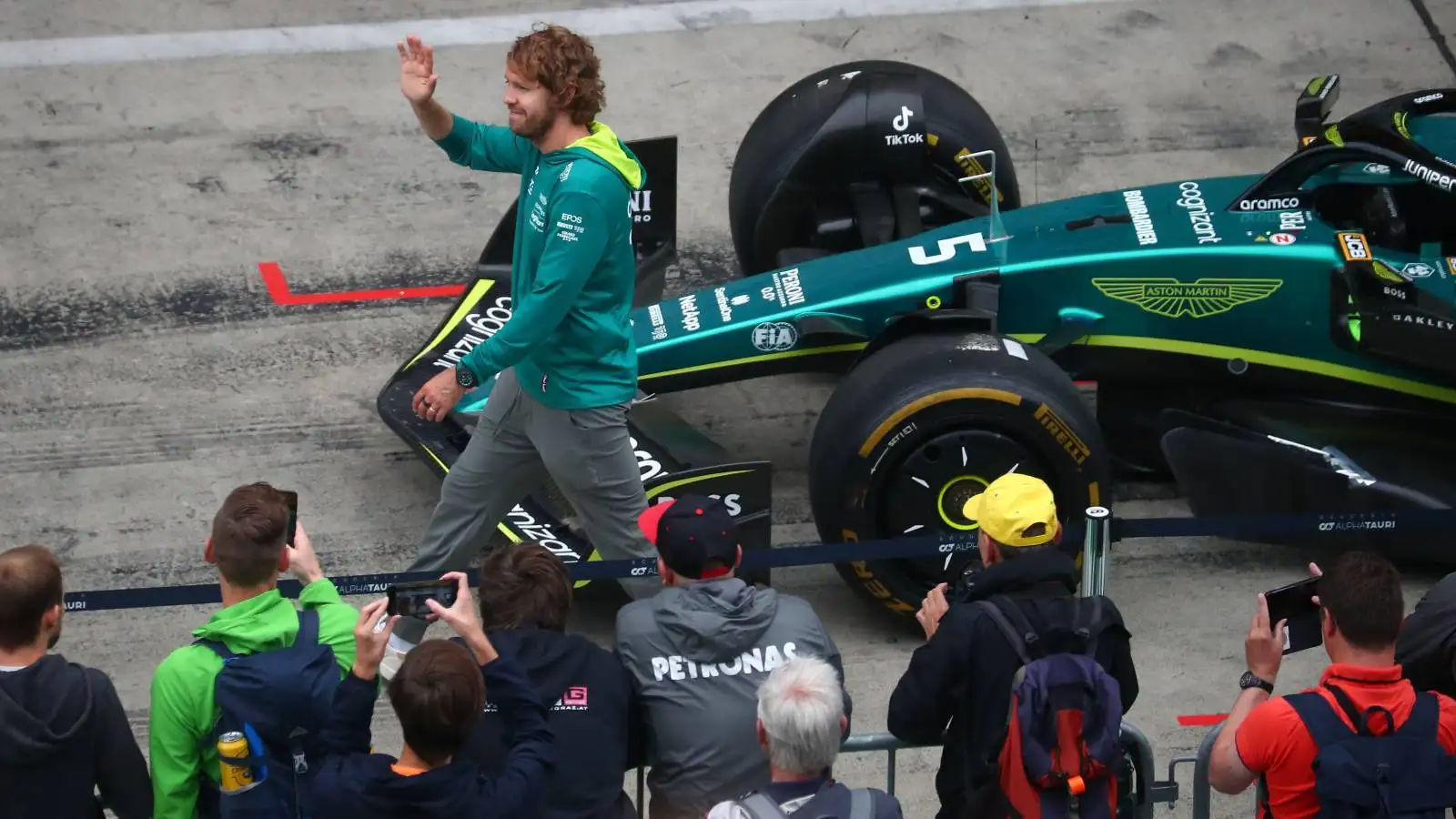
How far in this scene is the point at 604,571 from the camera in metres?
5.29

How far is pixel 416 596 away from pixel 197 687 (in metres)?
0.48

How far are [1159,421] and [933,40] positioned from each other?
455 centimetres

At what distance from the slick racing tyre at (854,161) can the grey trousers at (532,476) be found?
7.22 ft

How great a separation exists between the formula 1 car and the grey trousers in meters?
0.58

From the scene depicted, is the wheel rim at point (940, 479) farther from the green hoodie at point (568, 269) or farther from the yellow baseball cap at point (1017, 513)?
the yellow baseball cap at point (1017, 513)

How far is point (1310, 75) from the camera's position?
10.4 m

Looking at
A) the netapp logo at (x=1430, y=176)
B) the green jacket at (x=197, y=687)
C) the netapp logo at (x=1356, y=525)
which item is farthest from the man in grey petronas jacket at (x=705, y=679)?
the netapp logo at (x=1430, y=176)

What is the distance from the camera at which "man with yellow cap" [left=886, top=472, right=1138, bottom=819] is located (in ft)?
13.3

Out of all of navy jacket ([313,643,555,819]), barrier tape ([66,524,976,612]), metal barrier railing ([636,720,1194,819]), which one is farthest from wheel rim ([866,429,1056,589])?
navy jacket ([313,643,555,819])

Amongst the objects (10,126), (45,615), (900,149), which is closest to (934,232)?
(900,149)

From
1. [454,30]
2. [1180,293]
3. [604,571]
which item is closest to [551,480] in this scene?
[604,571]

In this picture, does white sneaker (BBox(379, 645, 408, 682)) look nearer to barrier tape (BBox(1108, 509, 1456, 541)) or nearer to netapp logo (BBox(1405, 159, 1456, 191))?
barrier tape (BBox(1108, 509, 1456, 541))

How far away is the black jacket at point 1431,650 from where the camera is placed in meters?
4.26

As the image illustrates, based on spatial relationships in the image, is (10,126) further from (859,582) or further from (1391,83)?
(1391,83)
